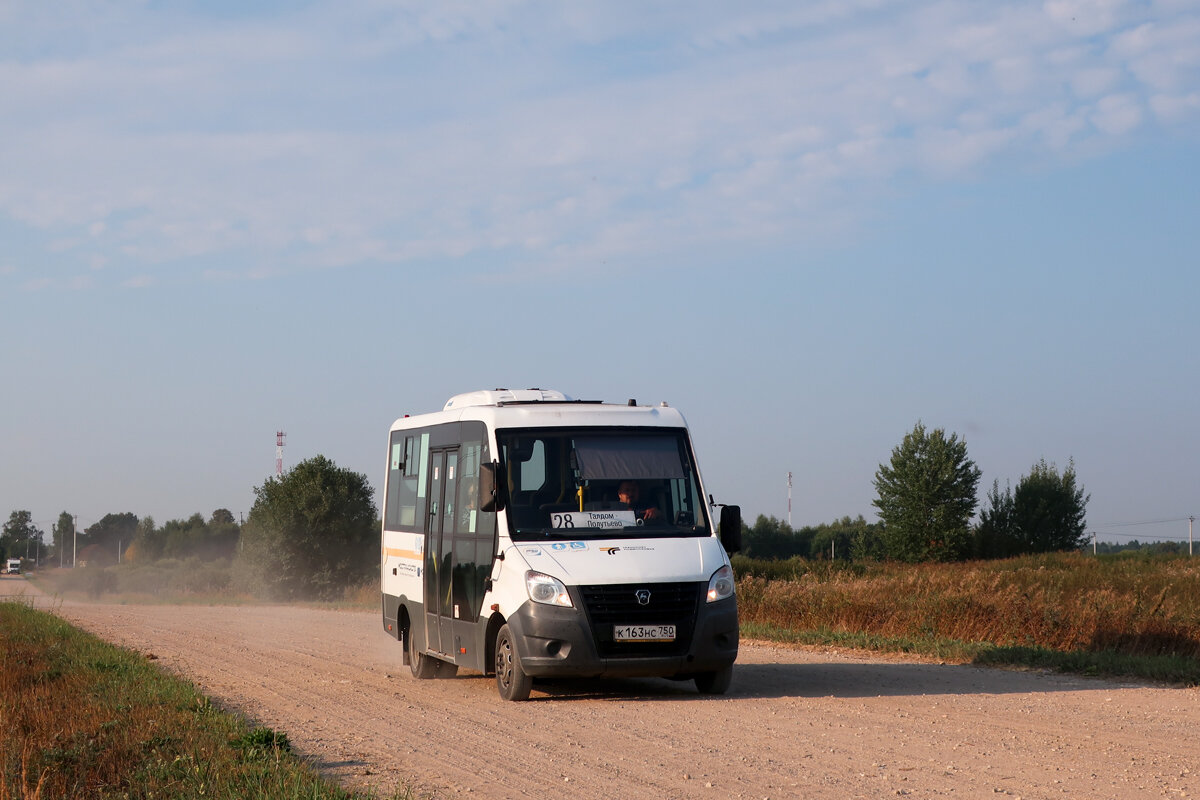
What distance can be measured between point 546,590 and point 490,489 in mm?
1218

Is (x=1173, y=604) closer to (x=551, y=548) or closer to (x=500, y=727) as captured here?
(x=551, y=548)

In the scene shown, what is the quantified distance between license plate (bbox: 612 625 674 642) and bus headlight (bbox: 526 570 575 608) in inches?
20.2

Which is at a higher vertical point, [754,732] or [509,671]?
[509,671]

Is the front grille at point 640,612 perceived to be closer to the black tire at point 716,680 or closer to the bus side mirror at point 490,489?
the black tire at point 716,680

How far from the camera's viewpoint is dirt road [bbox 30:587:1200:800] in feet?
26.3

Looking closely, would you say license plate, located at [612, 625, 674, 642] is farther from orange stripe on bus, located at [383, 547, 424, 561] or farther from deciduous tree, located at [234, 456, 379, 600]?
deciduous tree, located at [234, 456, 379, 600]

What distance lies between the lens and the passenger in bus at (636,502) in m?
13.0

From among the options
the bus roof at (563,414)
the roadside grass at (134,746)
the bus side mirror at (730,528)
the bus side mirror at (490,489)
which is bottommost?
the roadside grass at (134,746)

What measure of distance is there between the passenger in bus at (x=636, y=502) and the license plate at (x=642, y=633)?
128 cm

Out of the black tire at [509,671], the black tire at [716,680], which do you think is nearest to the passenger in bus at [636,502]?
the black tire at [716,680]

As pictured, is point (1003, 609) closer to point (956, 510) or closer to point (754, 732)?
point (754, 732)

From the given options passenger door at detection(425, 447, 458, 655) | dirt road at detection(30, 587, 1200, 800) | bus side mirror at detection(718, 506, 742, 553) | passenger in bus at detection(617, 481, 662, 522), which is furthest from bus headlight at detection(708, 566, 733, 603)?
passenger door at detection(425, 447, 458, 655)

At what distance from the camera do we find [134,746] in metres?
9.30

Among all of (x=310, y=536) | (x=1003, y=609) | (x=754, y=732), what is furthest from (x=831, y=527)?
A: (x=754, y=732)
